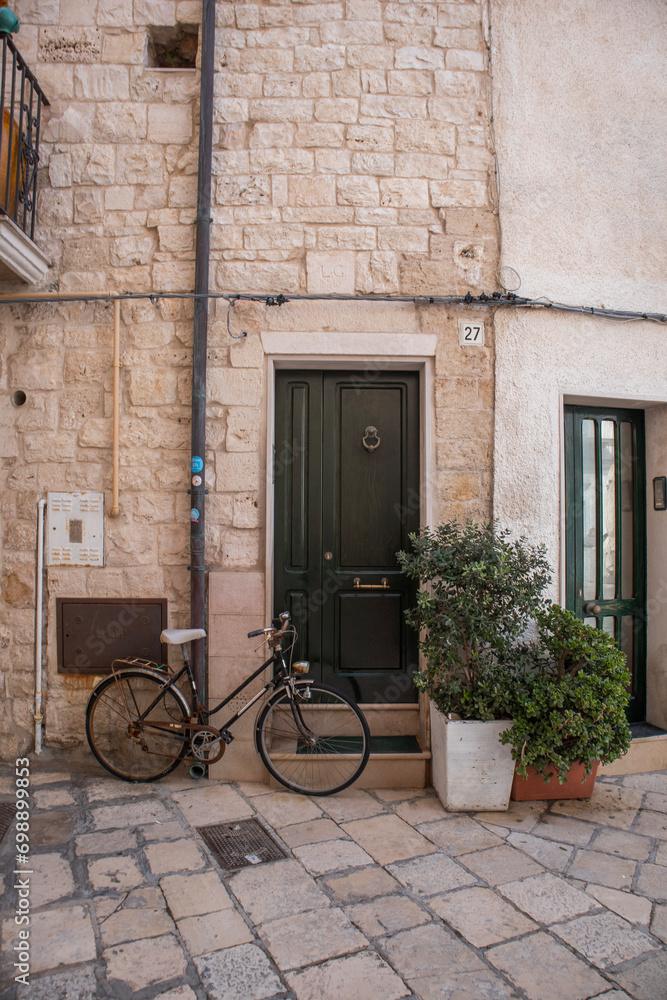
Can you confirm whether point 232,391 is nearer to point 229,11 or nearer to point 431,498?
point 431,498

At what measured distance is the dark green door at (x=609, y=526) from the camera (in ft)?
14.0

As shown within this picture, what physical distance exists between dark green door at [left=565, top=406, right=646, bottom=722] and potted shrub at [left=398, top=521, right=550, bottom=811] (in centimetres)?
93

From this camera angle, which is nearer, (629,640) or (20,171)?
(20,171)

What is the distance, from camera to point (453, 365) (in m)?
3.91

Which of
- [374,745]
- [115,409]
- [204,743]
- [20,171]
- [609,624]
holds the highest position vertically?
[20,171]

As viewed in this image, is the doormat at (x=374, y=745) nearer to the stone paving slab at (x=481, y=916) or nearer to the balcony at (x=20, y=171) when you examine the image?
the stone paving slab at (x=481, y=916)

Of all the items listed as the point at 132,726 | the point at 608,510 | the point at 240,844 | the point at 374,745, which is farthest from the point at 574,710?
the point at 132,726

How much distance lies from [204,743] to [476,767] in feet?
5.11

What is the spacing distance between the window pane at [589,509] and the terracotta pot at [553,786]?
4.05 ft

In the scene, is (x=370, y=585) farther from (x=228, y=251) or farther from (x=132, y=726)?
(x=228, y=251)

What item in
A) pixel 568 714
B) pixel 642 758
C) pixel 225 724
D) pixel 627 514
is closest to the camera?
pixel 568 714

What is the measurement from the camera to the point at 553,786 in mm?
3508

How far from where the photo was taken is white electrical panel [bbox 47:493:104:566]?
391 cm

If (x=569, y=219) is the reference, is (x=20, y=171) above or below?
above
